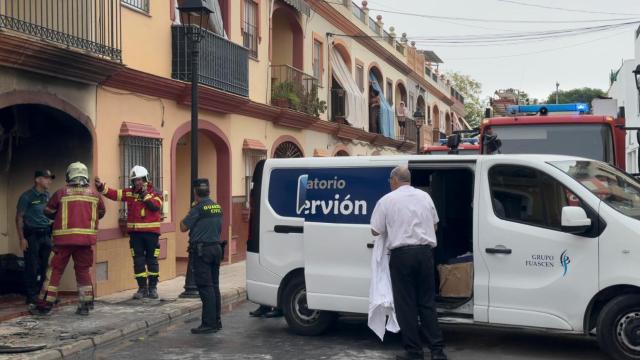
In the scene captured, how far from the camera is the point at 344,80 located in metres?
25.1

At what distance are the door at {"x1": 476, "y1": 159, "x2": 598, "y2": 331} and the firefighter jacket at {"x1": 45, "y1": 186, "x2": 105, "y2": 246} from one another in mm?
5179

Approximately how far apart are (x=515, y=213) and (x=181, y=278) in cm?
812

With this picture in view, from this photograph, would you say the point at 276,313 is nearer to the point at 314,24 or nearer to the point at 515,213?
the point at 515,213

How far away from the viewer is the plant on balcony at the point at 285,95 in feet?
63.6

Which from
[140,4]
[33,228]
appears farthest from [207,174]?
[33,228]

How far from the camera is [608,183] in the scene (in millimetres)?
7711

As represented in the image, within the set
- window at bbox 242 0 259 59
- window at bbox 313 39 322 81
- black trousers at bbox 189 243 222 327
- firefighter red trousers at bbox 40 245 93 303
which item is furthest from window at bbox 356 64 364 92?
black trousers at bbox 189 243 222 327

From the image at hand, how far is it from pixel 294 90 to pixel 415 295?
42.6 ft

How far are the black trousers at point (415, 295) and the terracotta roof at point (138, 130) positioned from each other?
258 inches

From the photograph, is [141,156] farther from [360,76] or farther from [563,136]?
[360,76]

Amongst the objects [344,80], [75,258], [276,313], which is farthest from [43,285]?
[344,80]

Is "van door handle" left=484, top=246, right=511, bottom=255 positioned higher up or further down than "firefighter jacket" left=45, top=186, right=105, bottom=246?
further down

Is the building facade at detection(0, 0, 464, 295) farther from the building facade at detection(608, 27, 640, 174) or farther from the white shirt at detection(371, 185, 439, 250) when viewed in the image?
the building facade at detection(608, 27, 640, 174)

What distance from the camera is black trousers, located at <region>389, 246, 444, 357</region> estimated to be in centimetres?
733
